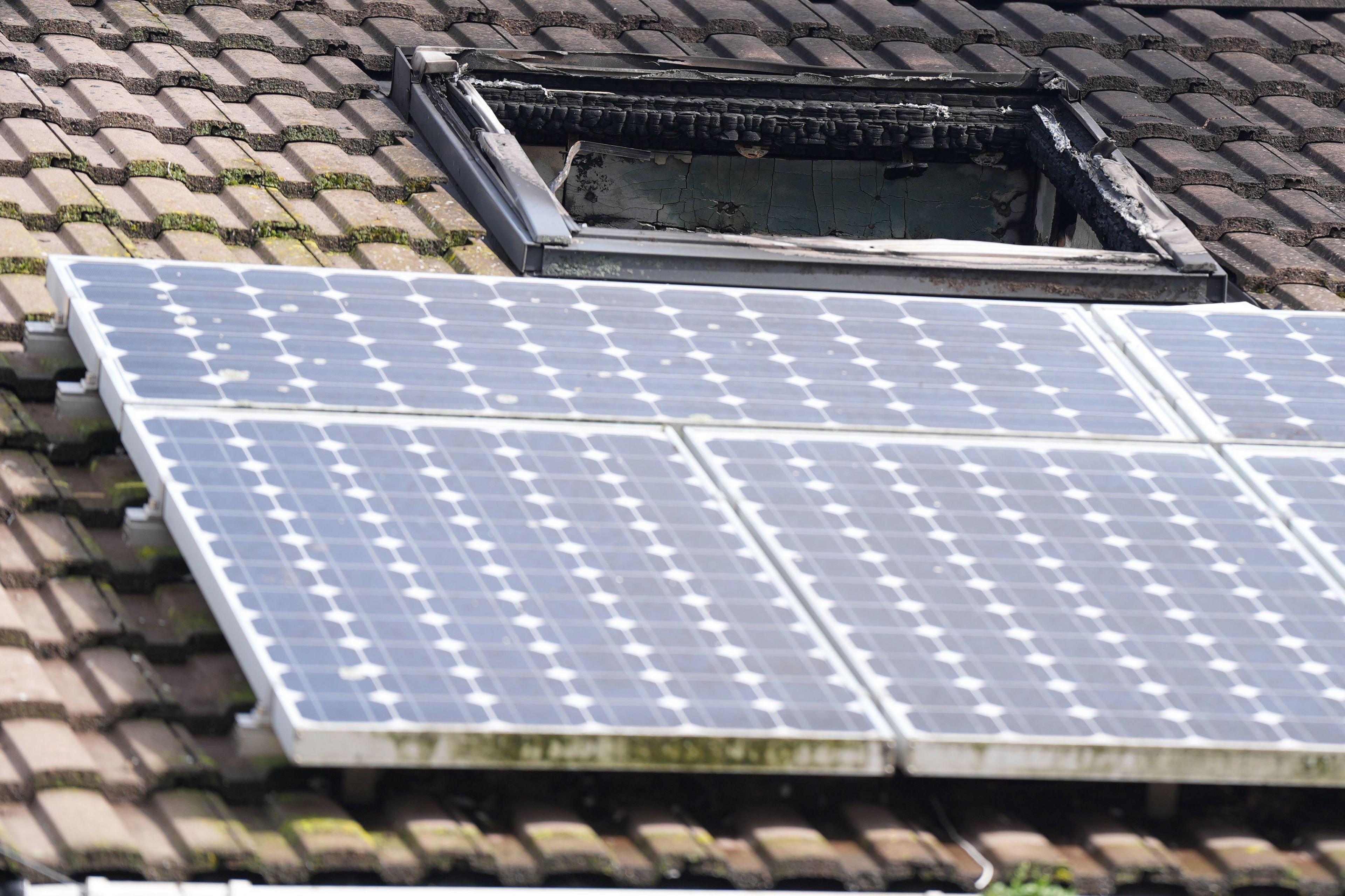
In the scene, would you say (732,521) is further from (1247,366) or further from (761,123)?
(761,123)

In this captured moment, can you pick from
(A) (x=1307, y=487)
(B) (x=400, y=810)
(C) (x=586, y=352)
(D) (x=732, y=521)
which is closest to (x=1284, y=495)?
(A) (x=1307, y=487)

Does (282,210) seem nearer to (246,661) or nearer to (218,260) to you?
(218,260)

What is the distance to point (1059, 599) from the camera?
17.4ft

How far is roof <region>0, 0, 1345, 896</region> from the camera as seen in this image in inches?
186

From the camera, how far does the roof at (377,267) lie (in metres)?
4.71

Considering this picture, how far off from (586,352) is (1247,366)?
224cm

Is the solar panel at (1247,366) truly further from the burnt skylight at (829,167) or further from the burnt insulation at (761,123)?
the burnt insulation at (761,123)

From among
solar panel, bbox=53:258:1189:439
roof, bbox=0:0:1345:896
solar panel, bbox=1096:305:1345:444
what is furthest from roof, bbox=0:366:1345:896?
solar panel, bbox=1096:305:1345:444

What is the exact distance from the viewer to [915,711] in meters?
4.88

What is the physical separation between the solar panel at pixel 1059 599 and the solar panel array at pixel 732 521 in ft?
0.03

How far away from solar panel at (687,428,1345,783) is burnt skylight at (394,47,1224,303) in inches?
59.7

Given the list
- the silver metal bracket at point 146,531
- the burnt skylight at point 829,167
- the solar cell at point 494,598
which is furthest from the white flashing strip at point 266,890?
the burnt skylight at point 829,167

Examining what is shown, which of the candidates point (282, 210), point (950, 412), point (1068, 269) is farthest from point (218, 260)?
point (1068, 269)

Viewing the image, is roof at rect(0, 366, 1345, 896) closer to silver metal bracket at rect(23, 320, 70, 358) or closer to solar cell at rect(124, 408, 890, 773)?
solar cell at rect(124, 408, 890, 773)
